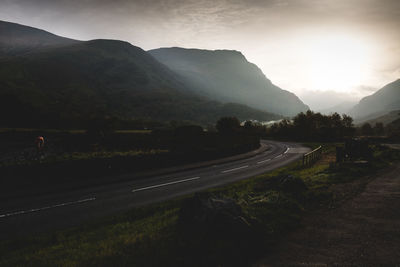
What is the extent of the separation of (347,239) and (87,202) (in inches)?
404

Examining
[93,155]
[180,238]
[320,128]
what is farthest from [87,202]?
[320,128]

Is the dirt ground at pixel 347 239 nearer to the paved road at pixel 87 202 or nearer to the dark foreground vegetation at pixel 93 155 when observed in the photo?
the paved road at pixel 87 202

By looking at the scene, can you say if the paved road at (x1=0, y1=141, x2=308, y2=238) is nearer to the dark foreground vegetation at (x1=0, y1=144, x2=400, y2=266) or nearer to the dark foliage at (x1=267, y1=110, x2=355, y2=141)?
the dark foreground vegetation at (x1=0, y1=144, x2=400, y2=266)

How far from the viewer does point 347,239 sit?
5.65 metres

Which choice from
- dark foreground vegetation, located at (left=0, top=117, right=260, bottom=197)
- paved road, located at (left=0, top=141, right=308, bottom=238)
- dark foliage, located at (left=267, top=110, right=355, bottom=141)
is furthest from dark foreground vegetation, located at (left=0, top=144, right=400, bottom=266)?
dark foliage, located at (left=267, top=110, right=355, bottom=141)

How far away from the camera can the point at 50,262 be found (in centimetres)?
489

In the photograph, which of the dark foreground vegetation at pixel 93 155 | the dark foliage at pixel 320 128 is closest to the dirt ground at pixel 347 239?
the dark foreground vegetation at pixel 93 155

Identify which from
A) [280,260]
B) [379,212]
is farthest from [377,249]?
[379,212]

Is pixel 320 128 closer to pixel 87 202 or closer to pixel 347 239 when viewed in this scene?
pixel 347 239

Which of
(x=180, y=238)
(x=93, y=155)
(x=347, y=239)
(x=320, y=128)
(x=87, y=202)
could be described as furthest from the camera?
(x=320, y=128)

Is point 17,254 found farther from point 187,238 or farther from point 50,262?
point 187,238

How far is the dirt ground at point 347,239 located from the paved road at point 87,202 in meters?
6.81

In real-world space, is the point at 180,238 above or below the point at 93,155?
below

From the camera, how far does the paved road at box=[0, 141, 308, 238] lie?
7.97m
